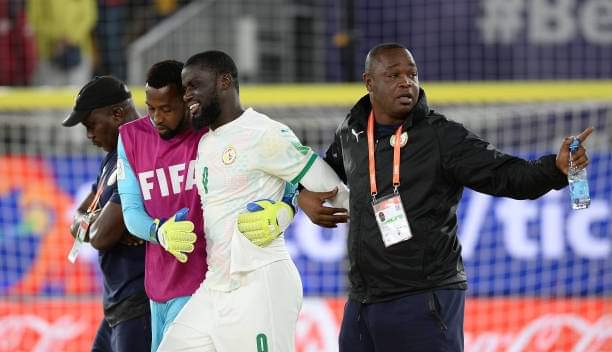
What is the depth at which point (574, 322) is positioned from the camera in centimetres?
855

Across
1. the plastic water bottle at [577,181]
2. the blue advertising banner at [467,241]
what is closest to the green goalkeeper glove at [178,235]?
the plastic water bottle at [577,181]

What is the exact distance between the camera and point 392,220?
459cm

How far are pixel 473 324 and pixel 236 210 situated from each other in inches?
170

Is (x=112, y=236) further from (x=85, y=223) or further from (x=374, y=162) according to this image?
(x=374, y=162)

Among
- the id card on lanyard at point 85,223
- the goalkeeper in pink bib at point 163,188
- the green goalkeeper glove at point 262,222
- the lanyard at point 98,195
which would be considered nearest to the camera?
the green goalkeeper glove at point 262,222

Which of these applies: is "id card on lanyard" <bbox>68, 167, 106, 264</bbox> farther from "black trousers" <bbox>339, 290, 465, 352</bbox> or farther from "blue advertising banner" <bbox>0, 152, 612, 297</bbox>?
"blue advertising banner" <bbox>0, 152, 612, 297</bbox>

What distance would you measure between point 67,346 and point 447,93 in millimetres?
3267

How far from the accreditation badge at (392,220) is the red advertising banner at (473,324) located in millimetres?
3922

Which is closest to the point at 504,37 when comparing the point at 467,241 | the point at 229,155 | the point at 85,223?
the point at 467,241

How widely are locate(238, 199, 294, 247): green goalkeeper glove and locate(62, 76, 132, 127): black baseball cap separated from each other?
3.59ft

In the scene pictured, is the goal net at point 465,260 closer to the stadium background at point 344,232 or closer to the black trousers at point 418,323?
the stadium background at point 344,232

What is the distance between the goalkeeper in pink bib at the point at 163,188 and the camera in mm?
4801

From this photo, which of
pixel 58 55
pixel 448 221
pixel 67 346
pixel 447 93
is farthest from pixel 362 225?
pixel 58 55

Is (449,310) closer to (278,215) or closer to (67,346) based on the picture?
(278,215)
